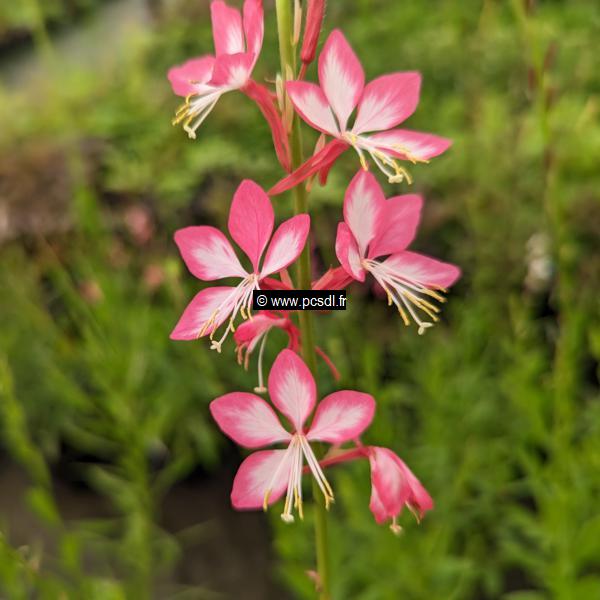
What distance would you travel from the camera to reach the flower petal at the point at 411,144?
0.39 meters

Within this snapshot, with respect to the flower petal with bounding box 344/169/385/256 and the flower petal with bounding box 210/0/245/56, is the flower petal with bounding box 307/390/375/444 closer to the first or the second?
the flower petal with bounding box 344/169/385/256

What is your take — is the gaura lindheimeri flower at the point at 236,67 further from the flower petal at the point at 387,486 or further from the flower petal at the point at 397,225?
the flower petal at the point at 387,486

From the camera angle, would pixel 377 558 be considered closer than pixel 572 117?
Yes

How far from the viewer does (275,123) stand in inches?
15.2

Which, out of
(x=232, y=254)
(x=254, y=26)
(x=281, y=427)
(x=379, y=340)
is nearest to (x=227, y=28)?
(x=254, y=26)

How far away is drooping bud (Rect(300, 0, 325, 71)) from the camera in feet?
1.27

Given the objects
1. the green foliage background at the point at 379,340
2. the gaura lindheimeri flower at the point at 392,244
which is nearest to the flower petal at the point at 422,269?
the gaura lindheimeri flower at the point at 392,244

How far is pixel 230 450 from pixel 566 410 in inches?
39.5

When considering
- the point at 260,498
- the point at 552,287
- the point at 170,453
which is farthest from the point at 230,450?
the point at 260,498

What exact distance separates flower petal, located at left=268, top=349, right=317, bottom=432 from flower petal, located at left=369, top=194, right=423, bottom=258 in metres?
0.08

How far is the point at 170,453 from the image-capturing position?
5.37ft

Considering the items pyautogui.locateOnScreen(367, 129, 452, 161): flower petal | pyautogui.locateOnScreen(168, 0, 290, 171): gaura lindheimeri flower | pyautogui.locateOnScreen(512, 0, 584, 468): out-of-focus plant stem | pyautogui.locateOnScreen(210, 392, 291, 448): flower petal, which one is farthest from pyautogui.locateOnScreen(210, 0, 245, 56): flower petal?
pyautogui.locateOnScreen(512, 0, 584, 468): out-of-focus plant stem

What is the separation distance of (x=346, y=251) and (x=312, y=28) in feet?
0.43

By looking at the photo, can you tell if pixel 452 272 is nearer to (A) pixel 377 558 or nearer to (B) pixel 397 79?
(B) pixel 397 79
